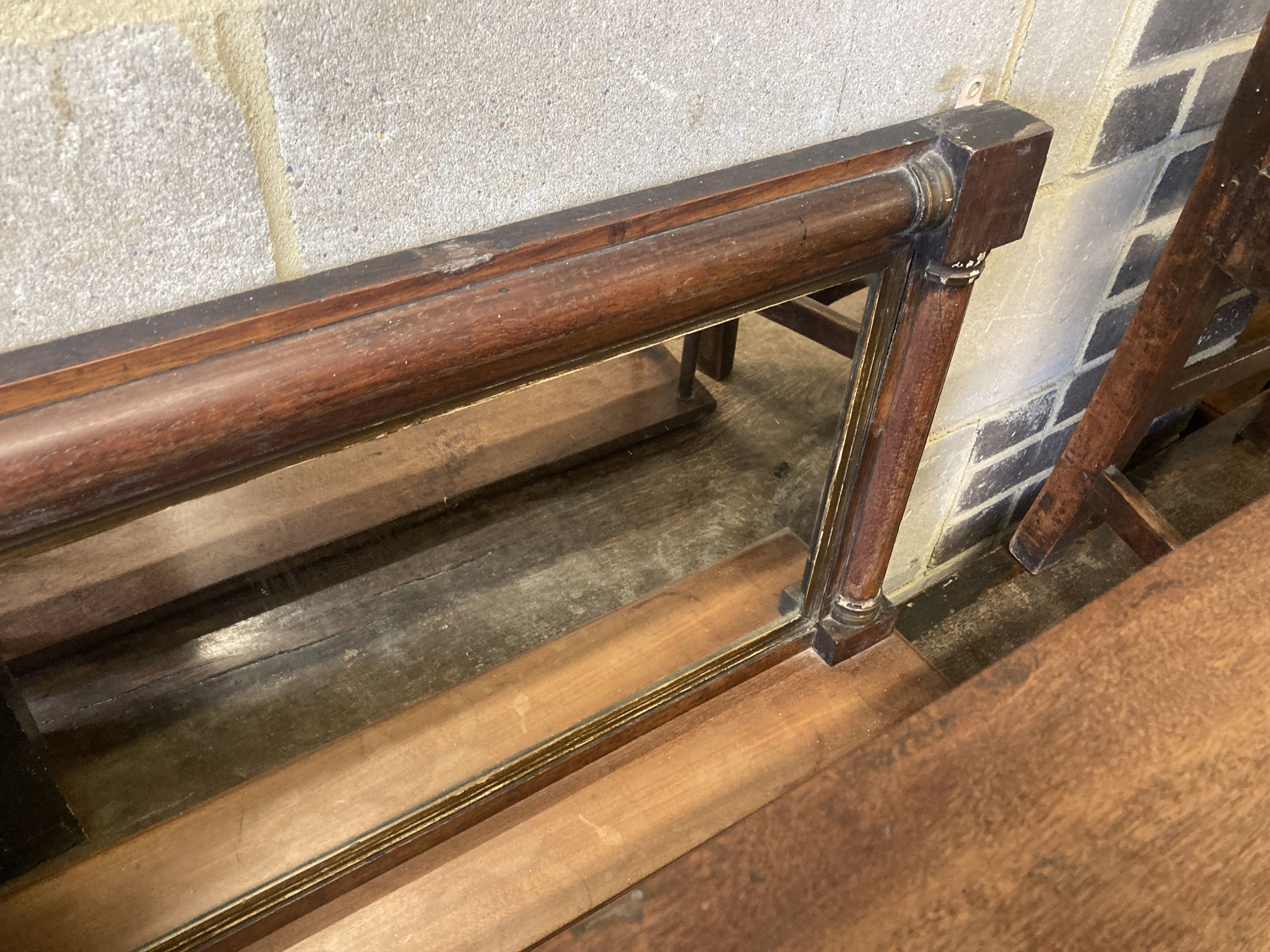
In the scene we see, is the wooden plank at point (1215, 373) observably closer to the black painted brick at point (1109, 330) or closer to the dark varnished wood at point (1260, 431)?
the black painted brick at point (1109, 330)

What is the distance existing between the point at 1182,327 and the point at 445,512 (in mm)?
1084

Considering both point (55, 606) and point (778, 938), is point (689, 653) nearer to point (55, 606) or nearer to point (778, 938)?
point (778, 938)

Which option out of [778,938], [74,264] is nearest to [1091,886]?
[778,938]

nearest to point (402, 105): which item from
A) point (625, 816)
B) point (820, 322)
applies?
point (820, 322)

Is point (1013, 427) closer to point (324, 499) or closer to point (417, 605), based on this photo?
point (417, 605)

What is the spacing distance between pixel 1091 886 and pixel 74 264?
887 mm

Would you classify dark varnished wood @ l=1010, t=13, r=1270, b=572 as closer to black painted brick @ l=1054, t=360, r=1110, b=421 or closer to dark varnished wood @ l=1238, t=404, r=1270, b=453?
A: black painted brick @ l=1054, t=360, r=1110, b=421

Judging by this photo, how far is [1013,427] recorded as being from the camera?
1548 millimetres

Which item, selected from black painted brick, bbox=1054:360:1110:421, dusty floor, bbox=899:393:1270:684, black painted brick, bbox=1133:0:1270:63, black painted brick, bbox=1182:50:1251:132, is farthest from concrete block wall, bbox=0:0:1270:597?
dusty floor, bbox=899:393:1270:684

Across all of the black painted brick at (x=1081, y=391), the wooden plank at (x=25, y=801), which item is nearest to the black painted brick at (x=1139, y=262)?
the black painted brick at (x=1081, y=391)

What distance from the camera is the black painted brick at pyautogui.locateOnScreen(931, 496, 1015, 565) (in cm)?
173

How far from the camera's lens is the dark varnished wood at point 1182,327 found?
1204 millimetres

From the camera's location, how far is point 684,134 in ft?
2.59

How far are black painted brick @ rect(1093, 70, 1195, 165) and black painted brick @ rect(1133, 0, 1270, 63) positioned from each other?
0.13ft
